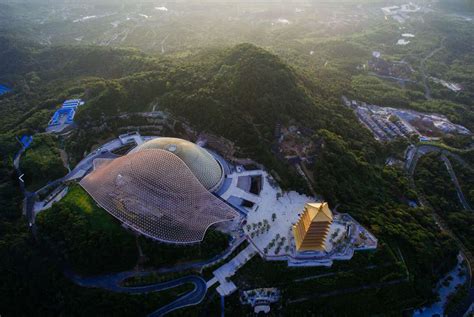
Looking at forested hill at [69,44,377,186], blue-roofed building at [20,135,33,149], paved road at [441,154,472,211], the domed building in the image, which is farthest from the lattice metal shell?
paved road at [441,154,472,211]

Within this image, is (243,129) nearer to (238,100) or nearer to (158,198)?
(238,100)

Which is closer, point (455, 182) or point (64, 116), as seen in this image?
point (455, 182)

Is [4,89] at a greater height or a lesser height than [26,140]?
lesser

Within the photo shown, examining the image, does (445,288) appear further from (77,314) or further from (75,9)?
(75,9)

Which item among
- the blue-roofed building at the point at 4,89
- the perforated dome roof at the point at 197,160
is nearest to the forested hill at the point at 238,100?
the perforated dome roof at the point at 197,160

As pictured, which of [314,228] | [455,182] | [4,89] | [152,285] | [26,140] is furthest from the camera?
[4,89]

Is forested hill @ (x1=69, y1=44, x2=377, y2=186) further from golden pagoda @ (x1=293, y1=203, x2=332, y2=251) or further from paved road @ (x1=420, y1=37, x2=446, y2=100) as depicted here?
paved road @ (x1=420, y1=37, x2=446, y2=100)

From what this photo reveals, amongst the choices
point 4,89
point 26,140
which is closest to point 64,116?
point 26,140
